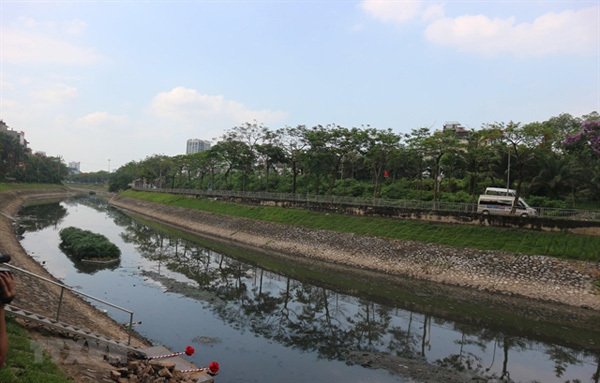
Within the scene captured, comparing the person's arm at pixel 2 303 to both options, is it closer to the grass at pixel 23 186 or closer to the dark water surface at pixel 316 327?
the dark water surface at pixel 316 327

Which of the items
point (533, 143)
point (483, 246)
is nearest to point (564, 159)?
point (533, 143)

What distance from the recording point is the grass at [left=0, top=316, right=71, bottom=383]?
23.5 ft

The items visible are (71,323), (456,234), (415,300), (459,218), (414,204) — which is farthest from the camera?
(414,204)

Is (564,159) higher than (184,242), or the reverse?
(564,159)

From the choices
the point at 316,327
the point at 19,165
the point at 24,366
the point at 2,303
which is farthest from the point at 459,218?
the point at 19,165

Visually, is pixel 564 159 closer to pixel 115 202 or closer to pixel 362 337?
pixel 362 337

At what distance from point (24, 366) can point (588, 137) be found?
37.6 meters

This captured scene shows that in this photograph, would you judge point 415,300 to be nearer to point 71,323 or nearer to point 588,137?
point 71,323

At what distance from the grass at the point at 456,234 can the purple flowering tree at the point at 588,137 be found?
832cm

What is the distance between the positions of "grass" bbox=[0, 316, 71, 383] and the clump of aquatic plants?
897 inches

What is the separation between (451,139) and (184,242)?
31877 mm

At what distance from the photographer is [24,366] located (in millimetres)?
7664

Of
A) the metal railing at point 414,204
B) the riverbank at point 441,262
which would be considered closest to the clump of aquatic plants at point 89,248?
the riverbank at point 441,262

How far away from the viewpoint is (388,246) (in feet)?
107
